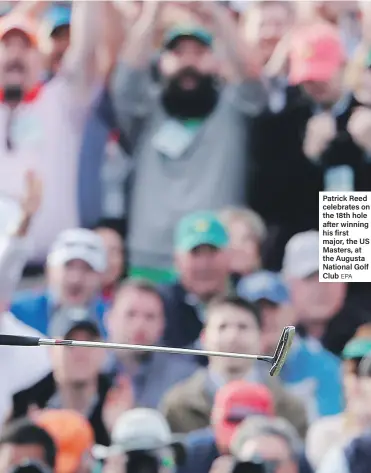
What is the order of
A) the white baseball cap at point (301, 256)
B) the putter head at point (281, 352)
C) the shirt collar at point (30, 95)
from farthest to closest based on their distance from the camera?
the shirt collar at point (30, 95) < the white baseball cap at point (301, 256) < the putter head at point (281, 352)

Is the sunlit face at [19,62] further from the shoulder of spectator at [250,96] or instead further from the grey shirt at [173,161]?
the shoulder of spectator at [250,96]

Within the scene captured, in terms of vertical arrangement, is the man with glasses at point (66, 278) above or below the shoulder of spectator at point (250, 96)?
below

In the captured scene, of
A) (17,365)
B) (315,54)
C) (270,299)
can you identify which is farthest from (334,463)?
(315,54)

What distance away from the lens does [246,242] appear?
189 inches

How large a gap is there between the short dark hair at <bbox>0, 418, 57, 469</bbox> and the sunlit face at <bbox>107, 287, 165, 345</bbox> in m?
0.47

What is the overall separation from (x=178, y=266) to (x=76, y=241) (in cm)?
42

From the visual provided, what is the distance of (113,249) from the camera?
481 centimetres

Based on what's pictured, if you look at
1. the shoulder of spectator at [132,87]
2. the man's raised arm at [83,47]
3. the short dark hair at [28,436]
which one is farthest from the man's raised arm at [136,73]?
the short dark hair at [28,436]

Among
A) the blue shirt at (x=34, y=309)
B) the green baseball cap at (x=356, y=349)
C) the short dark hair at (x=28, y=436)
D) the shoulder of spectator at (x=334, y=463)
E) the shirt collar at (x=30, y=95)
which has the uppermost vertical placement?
the shirt collar at (x=30, y=95)

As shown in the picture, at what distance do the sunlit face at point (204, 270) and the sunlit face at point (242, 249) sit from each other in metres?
0.03

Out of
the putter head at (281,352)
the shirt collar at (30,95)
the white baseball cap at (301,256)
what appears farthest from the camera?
the shirt collar at (30,95)

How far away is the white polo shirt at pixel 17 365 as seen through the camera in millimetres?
4805

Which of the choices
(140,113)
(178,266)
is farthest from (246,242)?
(140,113)

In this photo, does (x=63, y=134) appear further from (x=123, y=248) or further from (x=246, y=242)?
(x=246, y=242)
